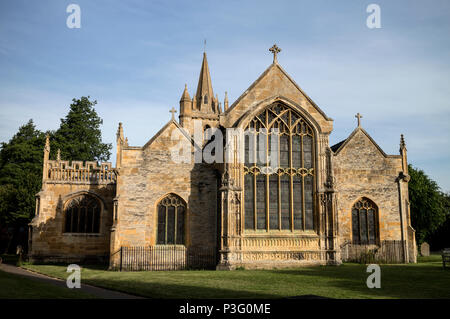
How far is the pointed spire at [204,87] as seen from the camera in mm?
55662

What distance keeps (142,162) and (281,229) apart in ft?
30.5

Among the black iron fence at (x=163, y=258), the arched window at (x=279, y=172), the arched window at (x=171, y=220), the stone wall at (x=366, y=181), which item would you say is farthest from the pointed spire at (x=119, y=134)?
the stone wall at (x=366, y=181)

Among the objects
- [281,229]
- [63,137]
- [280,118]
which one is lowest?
[281,229]

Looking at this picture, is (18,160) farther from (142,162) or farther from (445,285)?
(445,285)

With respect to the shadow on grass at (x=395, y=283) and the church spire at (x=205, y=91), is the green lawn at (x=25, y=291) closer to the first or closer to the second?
the shadow on grass at (x=395, y=283)

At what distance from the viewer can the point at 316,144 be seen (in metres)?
24.7

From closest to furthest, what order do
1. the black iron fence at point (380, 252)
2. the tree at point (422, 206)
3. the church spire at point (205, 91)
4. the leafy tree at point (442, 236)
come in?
the black iron fence at point (380, 252) < the tree at point (422, 206) < the leafy tree at point (442, 236) < the church spire at point (205, 91)

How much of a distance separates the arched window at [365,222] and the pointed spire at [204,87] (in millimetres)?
32668

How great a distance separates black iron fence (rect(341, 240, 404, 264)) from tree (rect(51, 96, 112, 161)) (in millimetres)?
30715

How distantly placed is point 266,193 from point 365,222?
7758mm

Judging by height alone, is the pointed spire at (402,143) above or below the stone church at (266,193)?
above
